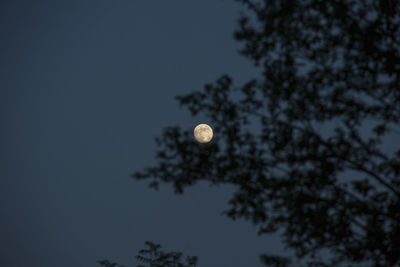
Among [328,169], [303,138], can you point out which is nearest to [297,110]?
[303,138]

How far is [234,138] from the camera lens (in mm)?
6723

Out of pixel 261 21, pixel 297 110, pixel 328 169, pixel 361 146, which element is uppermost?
pixel 261 21

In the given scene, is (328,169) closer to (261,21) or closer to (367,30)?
(367,30)

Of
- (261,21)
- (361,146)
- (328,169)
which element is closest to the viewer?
(328,169)

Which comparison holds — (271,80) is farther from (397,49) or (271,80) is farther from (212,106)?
(397,49)

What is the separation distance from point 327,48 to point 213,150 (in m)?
3.13

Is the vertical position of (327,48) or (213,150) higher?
(327,48)

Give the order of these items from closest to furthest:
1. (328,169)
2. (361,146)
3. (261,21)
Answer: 1. (328,169)
2. (361,146)
3. (261,21)

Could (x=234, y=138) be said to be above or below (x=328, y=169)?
above

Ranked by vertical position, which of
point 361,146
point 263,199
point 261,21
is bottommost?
point 263,199

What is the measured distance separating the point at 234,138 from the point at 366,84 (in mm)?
2894

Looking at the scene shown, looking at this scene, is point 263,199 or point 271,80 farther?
point 271,80

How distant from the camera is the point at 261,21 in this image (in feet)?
24.3

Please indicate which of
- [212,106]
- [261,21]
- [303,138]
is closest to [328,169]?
[303,138]
